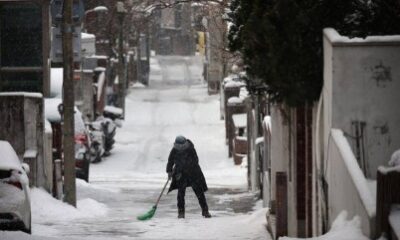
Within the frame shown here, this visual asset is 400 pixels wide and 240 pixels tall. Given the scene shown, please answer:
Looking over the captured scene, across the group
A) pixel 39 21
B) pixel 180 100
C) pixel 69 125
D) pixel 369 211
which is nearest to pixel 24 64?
pixel 39 21

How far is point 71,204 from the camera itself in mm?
23469

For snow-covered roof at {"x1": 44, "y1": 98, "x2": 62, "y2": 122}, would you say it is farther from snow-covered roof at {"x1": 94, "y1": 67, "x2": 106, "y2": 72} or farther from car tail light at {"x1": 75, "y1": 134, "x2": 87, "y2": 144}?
snow-covered roof at {"x1": 94, "y1": 67, "x2": 106, "y2": 72}

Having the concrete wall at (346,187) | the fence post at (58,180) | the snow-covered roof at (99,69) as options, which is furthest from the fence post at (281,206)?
the snow-covered roof at (99,69)

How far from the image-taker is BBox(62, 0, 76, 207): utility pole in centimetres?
2350

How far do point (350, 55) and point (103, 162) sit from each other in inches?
1153

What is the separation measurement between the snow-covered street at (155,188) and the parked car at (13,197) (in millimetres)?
1246

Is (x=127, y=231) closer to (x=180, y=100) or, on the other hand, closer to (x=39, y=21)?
(x=39, y=21)

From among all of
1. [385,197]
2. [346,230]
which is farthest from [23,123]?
[385,197]

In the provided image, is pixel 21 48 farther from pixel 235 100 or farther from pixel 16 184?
pixel 16 184

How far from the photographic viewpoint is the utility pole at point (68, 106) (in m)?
23.5

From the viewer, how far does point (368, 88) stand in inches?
491

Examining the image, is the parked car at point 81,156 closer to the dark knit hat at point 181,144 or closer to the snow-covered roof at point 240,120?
the snow-covered roof at point 240,120

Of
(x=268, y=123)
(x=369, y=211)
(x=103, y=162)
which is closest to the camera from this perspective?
(x=369, y=211)

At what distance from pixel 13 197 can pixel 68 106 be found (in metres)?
8.75
